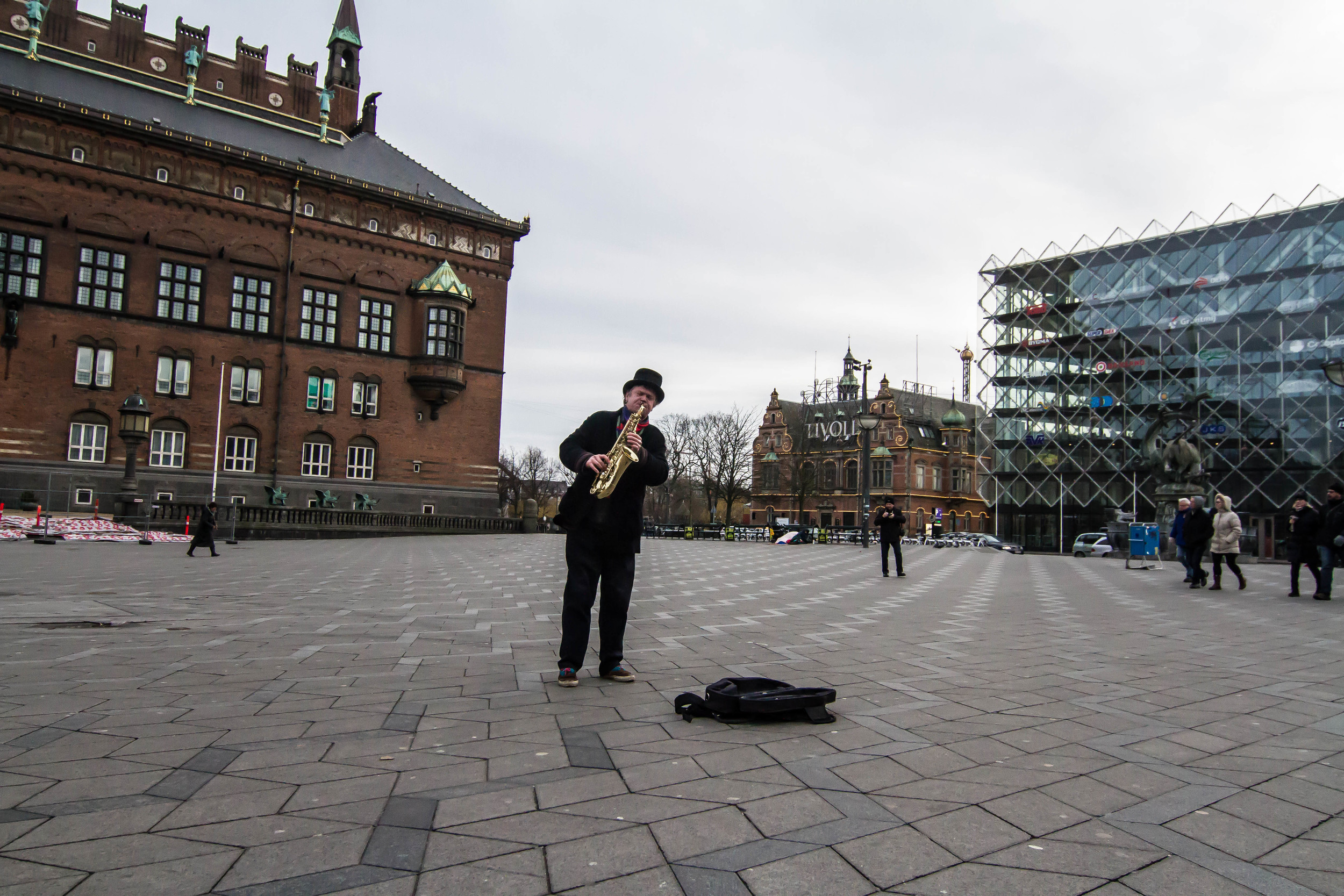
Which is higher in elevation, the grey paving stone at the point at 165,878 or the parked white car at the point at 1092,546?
the grey paving stone at the point at 165,878

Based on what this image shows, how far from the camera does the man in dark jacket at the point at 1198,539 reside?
14328 mm

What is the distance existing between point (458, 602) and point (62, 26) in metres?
44.3

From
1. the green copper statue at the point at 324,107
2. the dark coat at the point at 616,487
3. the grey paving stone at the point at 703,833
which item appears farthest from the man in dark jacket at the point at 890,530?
the green copper statue at the point at 324,107

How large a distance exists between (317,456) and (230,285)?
8.75 meters

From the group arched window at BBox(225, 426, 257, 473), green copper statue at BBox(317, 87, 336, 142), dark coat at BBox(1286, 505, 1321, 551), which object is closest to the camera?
dark coat at BBox(1286, 505, 1321, 551)

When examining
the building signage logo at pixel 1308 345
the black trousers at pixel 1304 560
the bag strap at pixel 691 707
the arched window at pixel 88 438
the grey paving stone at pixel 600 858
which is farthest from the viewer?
the building signage logo at pixel 1308 345

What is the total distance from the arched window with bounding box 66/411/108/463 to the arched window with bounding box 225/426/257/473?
460 centimetres

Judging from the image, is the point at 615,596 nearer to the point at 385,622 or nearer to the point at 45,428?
the point at 385,622

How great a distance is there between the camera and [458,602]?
384 inches

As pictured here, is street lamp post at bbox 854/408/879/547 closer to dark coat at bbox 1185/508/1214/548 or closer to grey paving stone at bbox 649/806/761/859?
dark coat at bbox 1185/508/1214/548

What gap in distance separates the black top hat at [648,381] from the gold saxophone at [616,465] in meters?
0.27

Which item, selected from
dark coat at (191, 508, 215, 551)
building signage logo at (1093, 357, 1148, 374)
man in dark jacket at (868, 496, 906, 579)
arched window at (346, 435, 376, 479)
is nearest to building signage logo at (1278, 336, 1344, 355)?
building signage logo at (1093, 357, 1148, 374)

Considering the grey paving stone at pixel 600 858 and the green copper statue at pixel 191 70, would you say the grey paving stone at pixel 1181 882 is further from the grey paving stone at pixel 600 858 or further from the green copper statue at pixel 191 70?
the green copper statue at pixel 191 70

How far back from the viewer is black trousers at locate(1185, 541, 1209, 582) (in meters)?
14.3
